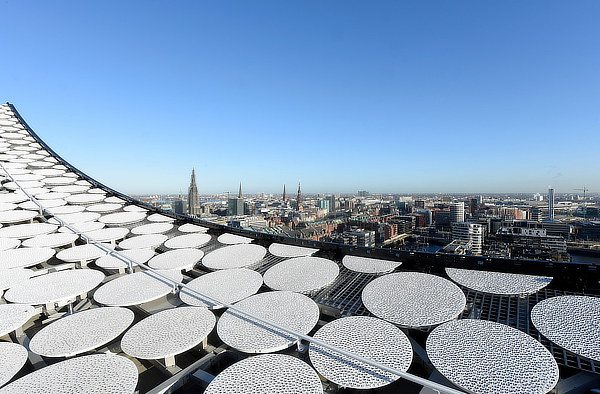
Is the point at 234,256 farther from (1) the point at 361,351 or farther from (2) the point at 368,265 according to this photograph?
(1) the point at 361,351

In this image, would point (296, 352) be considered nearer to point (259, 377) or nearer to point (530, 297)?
point (259, 377)

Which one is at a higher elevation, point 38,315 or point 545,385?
point 545,385

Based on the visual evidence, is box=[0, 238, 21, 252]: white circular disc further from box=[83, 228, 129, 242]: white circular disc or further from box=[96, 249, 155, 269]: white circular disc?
box=[96, 249, 155, 269]: white circular disc

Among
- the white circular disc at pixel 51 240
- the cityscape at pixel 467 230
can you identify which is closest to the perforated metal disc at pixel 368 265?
the white circular disc at pixel 51 240

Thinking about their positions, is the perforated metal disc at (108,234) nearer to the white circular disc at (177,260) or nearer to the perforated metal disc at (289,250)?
the white circular disc at (177,260)

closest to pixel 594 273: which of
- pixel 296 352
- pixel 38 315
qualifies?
pixel 296 352

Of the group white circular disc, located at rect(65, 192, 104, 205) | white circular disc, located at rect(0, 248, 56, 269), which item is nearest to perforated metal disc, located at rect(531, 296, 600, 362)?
white circular disc, located at rect(0, 248, 56, 269)

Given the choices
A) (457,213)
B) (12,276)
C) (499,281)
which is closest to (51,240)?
(12,276)
